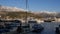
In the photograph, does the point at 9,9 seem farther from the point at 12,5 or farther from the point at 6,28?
the point at 6,28

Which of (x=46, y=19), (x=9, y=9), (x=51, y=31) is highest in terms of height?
(x=9, y=9)

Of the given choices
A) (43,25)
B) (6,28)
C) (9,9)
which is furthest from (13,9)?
(43,25)

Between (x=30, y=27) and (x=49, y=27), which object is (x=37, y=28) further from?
(x=49, y=27)

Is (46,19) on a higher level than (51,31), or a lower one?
higher

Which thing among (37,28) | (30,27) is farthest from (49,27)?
(30,27)

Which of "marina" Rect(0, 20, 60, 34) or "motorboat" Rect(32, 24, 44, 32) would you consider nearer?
"marina" Rect(0, 20, 60, 34)

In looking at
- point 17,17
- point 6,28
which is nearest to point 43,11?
point 17,17

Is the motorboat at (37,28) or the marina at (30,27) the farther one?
the motorboat at (37,28)

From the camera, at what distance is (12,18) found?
175 inches

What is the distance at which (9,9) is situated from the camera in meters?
4.60

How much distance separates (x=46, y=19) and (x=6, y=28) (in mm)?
1055

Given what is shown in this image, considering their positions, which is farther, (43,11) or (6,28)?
(43,11)

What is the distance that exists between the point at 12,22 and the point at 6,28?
0.22 metres

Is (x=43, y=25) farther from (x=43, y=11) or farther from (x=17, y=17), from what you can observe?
(x=17, y=17)
